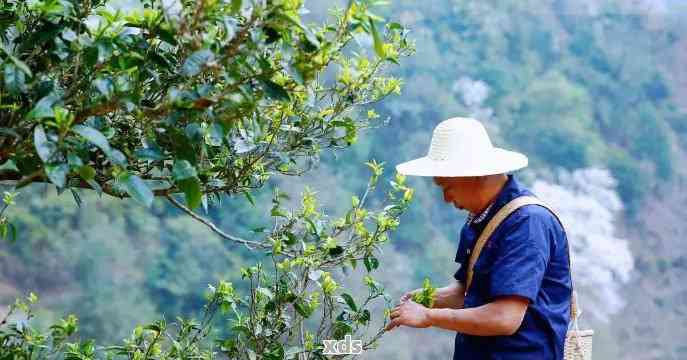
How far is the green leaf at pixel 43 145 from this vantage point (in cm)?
126

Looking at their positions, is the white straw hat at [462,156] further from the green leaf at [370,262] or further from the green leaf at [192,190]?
the green leaf at [192,190]

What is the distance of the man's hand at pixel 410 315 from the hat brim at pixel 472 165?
25cm

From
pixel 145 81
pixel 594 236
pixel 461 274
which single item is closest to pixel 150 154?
pixel 145 81

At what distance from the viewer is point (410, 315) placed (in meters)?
1.84

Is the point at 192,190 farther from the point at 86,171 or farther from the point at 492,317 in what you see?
the point at 492,317

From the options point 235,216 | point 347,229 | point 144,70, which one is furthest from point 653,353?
point 144,70

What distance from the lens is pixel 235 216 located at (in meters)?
7.35

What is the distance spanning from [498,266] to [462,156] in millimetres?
227

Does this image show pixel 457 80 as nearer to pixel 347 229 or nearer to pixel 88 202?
pixel 88 202

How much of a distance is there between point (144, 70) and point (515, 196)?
0.76m

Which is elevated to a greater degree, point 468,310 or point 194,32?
point 194,32

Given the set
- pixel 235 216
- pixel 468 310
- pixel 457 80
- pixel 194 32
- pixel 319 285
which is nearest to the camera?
pixel 194 32

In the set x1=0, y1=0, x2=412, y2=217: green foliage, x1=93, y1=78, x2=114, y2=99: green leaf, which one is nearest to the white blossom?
x1=0, y1=0, x2=412, y2=217: green foliage

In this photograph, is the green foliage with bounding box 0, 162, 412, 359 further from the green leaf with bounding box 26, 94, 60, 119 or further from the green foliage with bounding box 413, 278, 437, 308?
the green leaf with bounding box 26, 94, 60, 119
